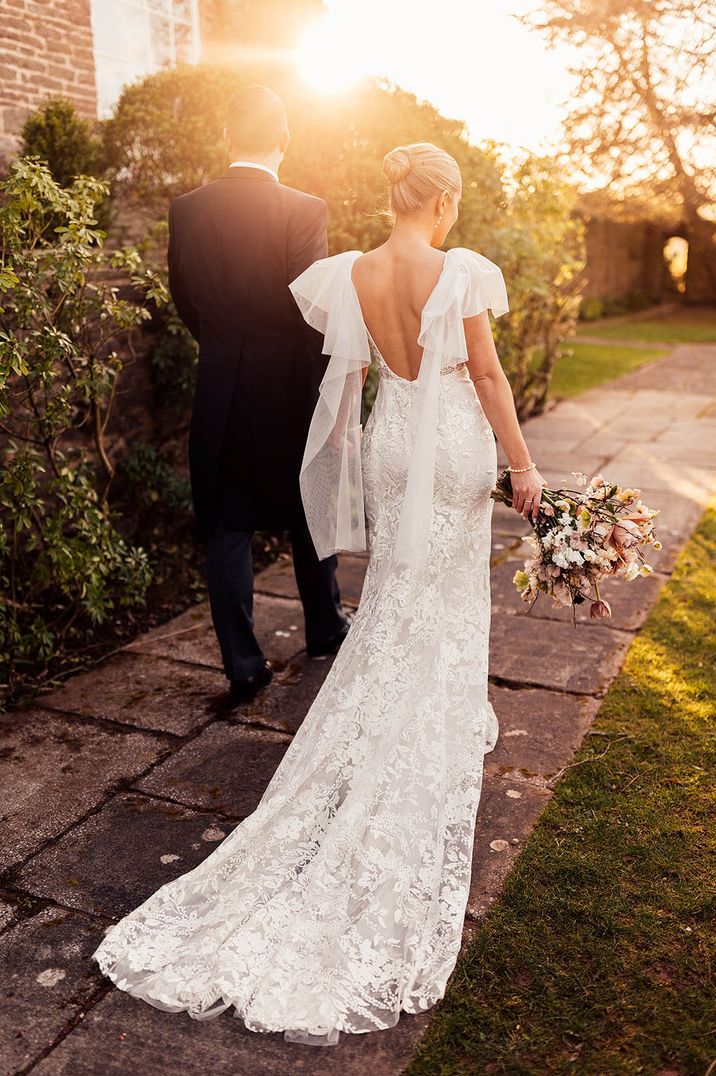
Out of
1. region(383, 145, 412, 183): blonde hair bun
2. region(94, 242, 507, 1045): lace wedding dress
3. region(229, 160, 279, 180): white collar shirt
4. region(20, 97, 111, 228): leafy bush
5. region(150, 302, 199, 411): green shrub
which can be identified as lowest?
region(94, 242, 507, 1045): lace wedding dress

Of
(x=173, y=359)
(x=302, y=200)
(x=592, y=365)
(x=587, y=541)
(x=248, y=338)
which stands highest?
(x=302, y=200)

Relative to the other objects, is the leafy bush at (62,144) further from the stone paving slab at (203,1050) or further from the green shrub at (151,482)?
the stone paving slab at (203,1050)

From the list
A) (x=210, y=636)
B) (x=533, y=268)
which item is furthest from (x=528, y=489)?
(x=533, y=268)

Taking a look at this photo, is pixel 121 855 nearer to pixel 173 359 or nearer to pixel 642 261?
pixel 173 359

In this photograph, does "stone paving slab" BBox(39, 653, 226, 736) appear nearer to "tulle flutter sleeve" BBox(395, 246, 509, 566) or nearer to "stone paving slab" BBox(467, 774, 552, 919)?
"stone paving slab" BBox(467, 774, 552, 919)

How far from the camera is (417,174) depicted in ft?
8.75

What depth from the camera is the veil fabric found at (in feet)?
8.82

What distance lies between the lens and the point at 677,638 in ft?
14.1

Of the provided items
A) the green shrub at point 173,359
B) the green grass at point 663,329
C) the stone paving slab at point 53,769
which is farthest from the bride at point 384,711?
the green grass at point 663,329

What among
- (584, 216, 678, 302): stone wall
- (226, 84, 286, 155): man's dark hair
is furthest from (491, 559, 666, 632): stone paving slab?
(584, 216, 678, 302): stone wall

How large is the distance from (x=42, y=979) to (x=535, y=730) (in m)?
1.90

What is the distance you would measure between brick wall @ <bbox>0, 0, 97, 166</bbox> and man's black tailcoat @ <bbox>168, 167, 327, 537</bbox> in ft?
16.1

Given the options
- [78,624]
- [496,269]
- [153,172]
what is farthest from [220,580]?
[153,172]

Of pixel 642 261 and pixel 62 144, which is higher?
pixel 62 144
